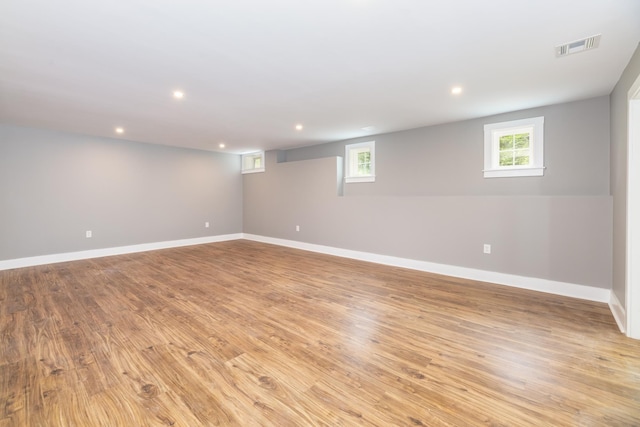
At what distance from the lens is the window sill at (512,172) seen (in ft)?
12.3

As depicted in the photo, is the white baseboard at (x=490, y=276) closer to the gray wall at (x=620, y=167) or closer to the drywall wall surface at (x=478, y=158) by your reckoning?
the gray wall at (x=620, y=167)

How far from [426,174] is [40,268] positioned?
662 centimetres

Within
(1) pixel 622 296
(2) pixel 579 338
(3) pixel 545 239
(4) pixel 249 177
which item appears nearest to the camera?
(2) pixel 579 338

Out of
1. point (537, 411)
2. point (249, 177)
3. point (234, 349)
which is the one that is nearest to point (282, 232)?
point (249, 177)

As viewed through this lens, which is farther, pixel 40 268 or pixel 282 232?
pixel 282 232

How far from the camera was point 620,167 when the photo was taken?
2.75m

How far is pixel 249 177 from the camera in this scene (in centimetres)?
784

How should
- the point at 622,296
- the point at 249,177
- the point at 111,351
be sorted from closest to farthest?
the point at 111,351 → the point at 622,296 → the point at 249,177

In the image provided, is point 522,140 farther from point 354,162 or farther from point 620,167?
point 354,162

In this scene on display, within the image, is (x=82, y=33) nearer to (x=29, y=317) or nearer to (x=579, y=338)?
(x=29, y=317)

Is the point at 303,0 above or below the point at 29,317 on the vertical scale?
above

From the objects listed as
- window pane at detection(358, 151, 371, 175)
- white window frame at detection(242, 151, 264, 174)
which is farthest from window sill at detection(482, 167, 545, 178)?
white window frame at detection(242, 151, 264, 174)

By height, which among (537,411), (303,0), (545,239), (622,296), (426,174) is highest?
(303,0)

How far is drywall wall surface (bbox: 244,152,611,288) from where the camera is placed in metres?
3.37
